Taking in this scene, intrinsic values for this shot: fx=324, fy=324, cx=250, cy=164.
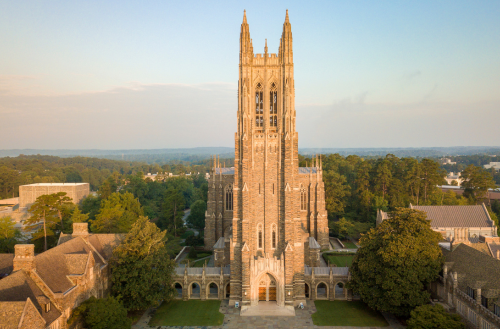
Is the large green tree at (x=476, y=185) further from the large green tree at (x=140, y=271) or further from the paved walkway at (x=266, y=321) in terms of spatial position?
the large green tree at (x=140, y=271)

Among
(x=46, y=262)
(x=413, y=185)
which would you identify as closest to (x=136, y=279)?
(x=46, y=262)

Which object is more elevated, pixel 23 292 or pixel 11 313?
pixel 11 313

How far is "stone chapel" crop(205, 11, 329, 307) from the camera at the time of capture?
30141mm

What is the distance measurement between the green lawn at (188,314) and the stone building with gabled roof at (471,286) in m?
18.9

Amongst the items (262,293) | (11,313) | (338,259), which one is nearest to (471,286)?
(262,293)

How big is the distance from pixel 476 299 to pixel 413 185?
4303cm

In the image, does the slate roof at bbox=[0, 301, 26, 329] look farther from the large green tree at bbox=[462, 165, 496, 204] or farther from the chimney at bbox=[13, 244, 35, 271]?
the large green tree at bbox=[462, 165, 496, 204]

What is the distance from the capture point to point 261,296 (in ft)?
102

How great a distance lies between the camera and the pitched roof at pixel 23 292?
63.4ft

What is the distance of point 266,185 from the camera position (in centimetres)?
3088

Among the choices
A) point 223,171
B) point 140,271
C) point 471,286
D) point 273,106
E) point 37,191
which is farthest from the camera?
point 37,191

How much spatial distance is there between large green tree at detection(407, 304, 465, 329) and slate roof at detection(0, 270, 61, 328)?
80.7ft

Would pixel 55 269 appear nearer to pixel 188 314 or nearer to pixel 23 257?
pixel 23 257

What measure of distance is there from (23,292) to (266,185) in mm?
19911
